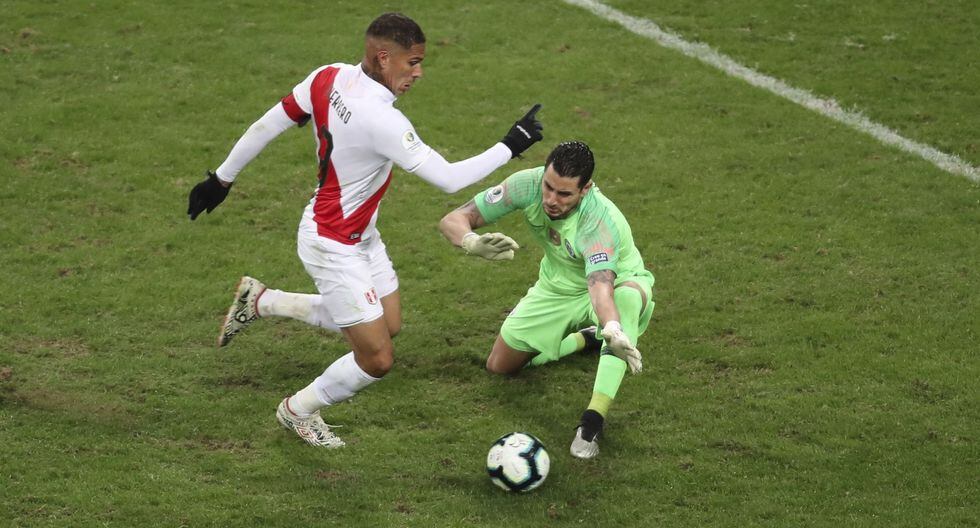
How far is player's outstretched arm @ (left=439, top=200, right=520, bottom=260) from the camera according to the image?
279 inches

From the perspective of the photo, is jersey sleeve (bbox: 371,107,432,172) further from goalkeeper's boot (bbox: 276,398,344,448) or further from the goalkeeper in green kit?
goalkeeper's boot (bbox: 276,398,344,448)

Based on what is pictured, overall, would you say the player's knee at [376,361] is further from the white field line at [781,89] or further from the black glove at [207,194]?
the white field line at [781,89]

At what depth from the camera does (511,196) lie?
7910 millimetres

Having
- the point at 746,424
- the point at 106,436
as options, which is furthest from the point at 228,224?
the point at 746,424

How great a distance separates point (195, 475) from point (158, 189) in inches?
175

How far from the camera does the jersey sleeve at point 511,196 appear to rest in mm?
7895

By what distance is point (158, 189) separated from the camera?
10.9 meters

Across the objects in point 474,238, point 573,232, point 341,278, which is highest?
point 474,238

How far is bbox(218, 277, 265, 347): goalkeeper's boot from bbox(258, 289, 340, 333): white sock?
0.16 feet

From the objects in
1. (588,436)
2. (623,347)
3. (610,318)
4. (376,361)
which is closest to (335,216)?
(376,361)

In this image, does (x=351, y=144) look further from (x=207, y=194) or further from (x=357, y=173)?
(x=207, y=194)

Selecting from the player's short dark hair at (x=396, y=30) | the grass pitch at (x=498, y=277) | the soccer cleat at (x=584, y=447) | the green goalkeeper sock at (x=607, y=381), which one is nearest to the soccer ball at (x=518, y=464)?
the grass pitch at (x=498, y=277)

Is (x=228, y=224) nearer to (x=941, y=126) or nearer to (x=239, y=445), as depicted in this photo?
(x=239, y=445)

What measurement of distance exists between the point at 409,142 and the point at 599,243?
1396mm
